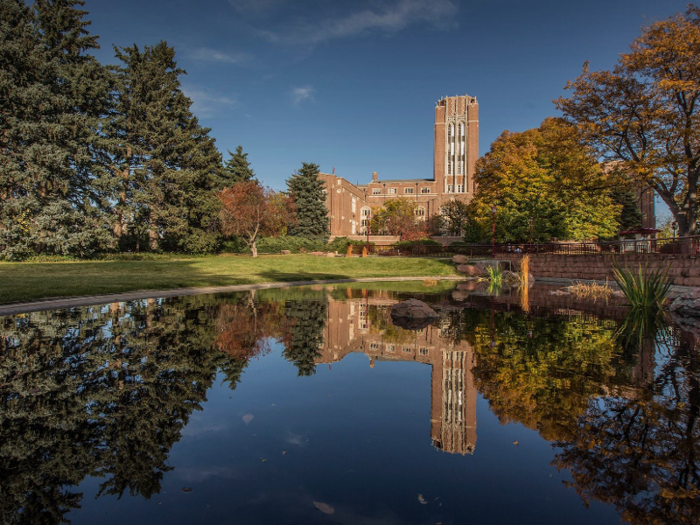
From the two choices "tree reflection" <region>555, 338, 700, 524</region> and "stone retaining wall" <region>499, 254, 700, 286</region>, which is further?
"stone retaining wall" <region>499, 254, 700, 286</region>

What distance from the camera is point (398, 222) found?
230 ft

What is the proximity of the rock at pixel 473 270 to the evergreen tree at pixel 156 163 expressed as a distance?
1012 inches

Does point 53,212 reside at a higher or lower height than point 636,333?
higher

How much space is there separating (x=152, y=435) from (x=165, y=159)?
41.1 m

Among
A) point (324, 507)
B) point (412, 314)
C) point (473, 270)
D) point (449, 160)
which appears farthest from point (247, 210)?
point (449, 160)

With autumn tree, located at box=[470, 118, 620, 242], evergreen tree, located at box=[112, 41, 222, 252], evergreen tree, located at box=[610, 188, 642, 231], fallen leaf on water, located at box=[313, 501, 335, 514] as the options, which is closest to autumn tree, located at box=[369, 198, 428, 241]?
autumn tree, located at box=[470, 118, 620, 242]

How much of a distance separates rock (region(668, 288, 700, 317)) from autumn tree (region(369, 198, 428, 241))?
53427 millimetres

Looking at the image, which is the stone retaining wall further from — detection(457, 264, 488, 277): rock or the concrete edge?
the concrete edge

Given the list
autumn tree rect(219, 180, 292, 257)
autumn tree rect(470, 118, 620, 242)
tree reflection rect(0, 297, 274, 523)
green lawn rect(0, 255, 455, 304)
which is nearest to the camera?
tree reflection rect(0, 297, 274, 523)

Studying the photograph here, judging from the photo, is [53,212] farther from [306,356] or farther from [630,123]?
[630,123]

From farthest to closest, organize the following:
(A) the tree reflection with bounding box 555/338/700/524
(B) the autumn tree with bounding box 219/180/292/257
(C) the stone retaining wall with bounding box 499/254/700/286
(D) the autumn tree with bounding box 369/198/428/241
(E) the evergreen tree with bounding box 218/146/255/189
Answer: (D) the autumn tree with bounding box 369/198/428/241, (E) the evergreen tree with bounding box 218/146/255/189, (B) the autumn tree with bounding box 219/180/292/257, (C) the stone retaining wall with bounding box 499/254/700/286, (A) the tree reflection with bounding box 555/338/700/524

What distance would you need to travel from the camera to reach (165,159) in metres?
39.4

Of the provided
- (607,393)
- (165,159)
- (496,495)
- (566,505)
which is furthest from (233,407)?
(165,159)

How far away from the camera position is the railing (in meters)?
17.6
